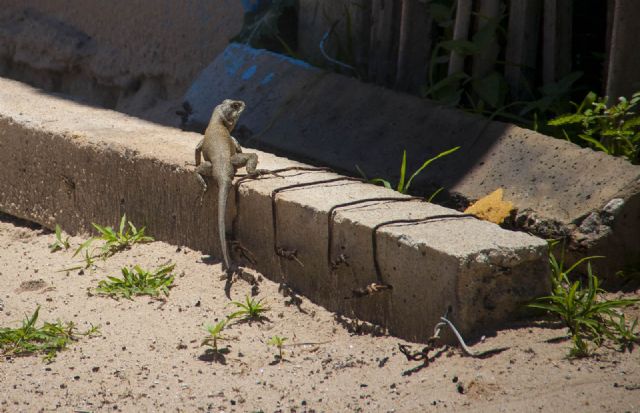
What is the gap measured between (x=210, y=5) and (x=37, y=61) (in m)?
2.26

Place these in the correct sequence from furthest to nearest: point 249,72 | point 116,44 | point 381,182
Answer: point 116,44
point 249,72
point 381,182

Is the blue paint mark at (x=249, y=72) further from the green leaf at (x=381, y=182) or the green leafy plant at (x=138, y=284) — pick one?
the green leafy plant at (x=138, y=284)

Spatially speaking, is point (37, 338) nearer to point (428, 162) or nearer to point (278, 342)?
point (278, 342)

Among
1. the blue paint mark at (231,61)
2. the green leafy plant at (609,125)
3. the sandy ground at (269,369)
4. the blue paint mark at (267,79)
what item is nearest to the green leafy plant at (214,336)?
the sandy ground at (269,369)

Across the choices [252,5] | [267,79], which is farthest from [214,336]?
[252,5]

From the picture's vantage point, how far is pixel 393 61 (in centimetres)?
723

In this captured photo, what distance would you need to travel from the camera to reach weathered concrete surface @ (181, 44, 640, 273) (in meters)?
5.14

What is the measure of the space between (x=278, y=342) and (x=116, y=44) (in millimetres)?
5433

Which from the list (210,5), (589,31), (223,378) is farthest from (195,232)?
(210,5)

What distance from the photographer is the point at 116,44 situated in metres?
9.33

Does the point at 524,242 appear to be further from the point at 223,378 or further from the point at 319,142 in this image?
the point at 319,142

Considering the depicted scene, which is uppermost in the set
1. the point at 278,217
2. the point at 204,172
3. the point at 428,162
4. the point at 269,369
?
the point at 428,162

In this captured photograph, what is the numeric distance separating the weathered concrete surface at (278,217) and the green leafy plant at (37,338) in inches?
39.9

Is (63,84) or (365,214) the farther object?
(63,84)
